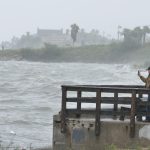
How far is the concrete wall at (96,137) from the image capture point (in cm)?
1366

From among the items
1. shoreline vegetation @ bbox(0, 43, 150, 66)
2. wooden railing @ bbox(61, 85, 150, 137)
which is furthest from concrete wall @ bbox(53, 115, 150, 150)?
shoreline vegetation @ bbox(0, 43, 150, 66)

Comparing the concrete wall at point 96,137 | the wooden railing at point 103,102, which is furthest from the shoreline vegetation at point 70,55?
the concrete wall at point 96,137

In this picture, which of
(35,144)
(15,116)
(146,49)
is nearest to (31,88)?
(15,116)

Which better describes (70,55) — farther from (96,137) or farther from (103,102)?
(96,137)

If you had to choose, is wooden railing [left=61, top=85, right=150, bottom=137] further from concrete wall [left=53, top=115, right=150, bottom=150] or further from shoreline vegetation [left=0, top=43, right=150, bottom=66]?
shoreline vegetation [left=0, top=43, right=150, bottom=66]

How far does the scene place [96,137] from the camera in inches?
549

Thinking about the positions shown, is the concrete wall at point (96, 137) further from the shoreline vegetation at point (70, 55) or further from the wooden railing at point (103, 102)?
the shoreline vegetation at point (70, 55)

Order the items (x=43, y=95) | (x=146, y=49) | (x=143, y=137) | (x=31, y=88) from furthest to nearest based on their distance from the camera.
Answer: (x=146, y=49)
(x=31, y=88)
(x=43, y=95)
(x=143, y=137)

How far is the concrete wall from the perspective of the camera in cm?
1366

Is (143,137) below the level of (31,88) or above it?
above

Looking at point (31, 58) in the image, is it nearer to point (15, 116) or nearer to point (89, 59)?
point (89, 59)

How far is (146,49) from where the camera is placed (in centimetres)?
18662

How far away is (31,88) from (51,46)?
145m

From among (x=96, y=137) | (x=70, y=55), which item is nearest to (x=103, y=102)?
(x=96, y=137)
